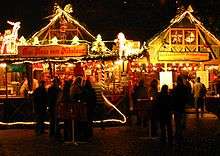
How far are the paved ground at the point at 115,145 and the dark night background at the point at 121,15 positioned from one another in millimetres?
20312

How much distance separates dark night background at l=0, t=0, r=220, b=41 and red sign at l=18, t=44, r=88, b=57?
15.8 metres

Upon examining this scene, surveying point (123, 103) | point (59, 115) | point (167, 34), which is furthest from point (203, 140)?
point (167, 34)

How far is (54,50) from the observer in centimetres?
2564

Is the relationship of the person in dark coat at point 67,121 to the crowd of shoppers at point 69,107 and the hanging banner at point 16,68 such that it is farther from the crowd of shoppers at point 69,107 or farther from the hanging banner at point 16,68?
the hanging banner at point 16,68

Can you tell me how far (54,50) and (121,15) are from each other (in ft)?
66.1

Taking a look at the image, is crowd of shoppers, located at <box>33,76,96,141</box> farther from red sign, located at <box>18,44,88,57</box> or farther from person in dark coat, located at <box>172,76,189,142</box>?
red sign, located at <box>18,44,88,57</box>

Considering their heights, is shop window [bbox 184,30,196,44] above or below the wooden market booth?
above

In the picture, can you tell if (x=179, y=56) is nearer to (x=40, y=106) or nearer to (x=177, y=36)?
(x=177, y=36)

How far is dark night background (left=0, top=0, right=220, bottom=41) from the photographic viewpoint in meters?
41.9

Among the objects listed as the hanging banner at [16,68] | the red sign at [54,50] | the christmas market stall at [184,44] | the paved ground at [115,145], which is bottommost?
the paved ground at [115,145]

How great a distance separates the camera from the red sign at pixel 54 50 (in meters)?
25.5

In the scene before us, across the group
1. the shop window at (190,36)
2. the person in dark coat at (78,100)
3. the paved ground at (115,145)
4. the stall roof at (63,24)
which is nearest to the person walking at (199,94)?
the stall roof at (63,24)

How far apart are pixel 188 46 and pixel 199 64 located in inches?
56.2

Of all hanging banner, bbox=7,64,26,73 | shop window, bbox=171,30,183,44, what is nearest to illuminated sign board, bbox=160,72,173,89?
shop window, bbox=171,30,183,44
